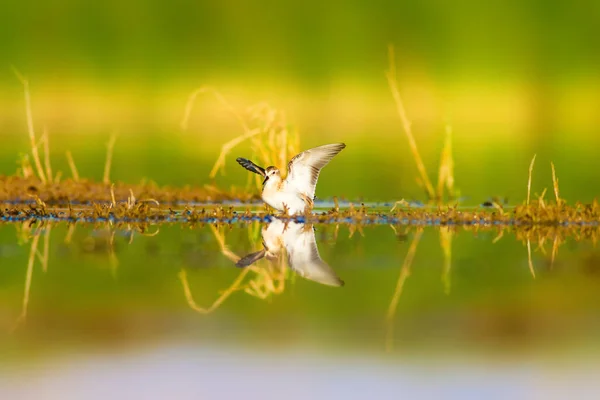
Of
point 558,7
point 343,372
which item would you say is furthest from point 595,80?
point 343,372

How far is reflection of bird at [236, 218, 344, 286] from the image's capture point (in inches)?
521

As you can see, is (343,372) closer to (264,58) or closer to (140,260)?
(140,260)

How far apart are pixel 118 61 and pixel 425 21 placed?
14.6 metres

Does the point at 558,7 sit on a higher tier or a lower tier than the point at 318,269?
higher

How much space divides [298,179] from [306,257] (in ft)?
Result: 9.51

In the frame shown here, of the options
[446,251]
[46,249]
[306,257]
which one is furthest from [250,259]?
[46,249]

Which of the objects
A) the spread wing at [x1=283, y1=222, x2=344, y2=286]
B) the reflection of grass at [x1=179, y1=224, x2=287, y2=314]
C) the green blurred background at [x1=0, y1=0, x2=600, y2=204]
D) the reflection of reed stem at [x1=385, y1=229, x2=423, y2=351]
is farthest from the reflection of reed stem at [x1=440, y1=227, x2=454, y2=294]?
the green blurred background at [x1=0, y1=0, x2=600, y2=204]

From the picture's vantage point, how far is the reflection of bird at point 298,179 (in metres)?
17.0

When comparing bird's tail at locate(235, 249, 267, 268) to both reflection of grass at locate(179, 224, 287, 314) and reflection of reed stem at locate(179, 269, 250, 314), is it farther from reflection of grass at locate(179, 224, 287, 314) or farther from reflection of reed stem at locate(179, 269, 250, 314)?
reflection of reed stem at locate(179, 269, 250, 314)

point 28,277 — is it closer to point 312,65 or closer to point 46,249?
point 46,249

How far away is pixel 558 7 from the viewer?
66.2 meters

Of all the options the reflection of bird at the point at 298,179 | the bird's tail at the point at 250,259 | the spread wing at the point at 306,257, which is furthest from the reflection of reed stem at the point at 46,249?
the reflection of bird at the point at 298,179

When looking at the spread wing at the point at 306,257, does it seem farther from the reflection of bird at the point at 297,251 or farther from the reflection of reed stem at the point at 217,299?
the reflection of reed stem at the point at 217,299

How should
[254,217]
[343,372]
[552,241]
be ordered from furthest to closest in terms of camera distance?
[254,217], [552,241], [343,372]
